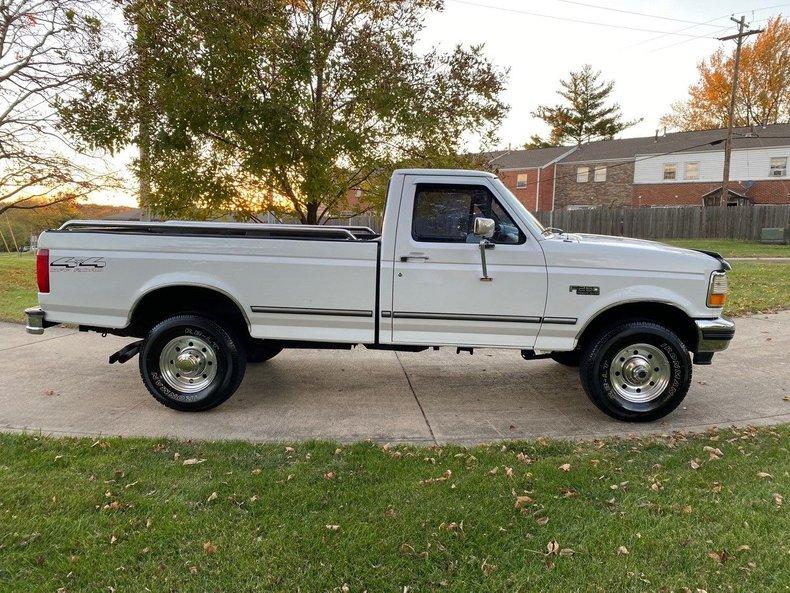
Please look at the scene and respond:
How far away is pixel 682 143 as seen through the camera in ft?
115

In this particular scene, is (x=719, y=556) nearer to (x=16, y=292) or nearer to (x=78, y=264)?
(x=78, y=264)

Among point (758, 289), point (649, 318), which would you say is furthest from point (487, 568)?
point (758, 289)

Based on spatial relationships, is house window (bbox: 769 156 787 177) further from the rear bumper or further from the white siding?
the rear bumper

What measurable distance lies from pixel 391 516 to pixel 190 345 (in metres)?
2.65

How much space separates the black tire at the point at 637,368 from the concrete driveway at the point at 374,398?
0.16 meters

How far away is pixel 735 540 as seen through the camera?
9.64ft

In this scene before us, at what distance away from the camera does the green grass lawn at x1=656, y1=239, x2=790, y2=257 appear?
20219mm

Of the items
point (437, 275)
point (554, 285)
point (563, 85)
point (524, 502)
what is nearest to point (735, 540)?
point (524, 502)

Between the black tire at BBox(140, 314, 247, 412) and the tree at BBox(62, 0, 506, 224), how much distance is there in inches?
116

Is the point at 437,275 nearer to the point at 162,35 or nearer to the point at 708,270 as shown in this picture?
the point at 708,270

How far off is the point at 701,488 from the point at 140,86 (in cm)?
724

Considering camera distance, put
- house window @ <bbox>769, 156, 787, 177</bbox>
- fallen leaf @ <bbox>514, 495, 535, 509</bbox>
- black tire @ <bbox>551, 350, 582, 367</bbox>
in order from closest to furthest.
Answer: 1. fallen leaf @ <bbox>514, 495, 535, 509</bbox>
2. black tire @ <bbox>551, 350, 582, 367</bbox>
3. house window @ <bbox>769, 156, 787, 177</bbox>

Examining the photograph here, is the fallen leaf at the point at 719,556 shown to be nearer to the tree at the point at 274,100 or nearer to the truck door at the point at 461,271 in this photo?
the truck door at the point at 461,271

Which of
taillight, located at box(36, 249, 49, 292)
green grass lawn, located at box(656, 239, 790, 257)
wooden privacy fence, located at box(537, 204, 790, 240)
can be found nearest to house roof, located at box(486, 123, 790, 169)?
wooden privacy fence, located at box(537, 204, 790, 240)
